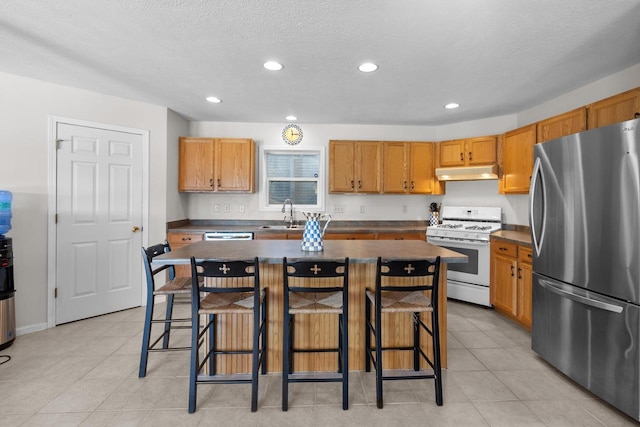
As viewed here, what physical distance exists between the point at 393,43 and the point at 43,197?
3.59 m

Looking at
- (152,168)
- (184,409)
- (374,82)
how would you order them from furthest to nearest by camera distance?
1. (152,168)
2. (374,82)
3. (184,409)

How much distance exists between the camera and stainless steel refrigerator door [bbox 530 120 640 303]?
1.81 m

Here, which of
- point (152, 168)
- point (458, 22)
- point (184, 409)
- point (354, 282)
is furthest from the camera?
point (152, 168)

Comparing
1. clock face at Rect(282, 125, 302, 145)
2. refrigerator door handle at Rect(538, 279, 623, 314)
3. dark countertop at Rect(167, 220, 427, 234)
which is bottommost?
refrigerator door handle at Rect(538, 279, 623, 314)

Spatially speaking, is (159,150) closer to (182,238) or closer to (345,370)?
(182,238)

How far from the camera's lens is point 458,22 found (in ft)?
6.77

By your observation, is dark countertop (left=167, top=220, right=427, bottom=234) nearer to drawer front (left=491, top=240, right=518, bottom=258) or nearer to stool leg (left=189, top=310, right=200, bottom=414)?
drawer front (left=491, top=240, right=518, bottom=258)

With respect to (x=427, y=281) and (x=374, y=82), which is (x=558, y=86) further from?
(x=427, y=281)

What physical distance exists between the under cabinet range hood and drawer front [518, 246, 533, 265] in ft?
4.03

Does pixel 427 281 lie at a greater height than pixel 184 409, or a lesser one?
greater

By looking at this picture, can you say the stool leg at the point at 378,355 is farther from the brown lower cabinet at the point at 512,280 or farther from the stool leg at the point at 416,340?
the brown lower cabinet at the point at 512,280

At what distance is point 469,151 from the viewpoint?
4199 mm

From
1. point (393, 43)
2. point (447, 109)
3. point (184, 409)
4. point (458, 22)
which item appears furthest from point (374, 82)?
point (184, 409)

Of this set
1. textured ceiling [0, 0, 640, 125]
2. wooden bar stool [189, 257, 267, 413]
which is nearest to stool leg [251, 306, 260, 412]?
wooden bar stool [189, 257, 267, 413]
